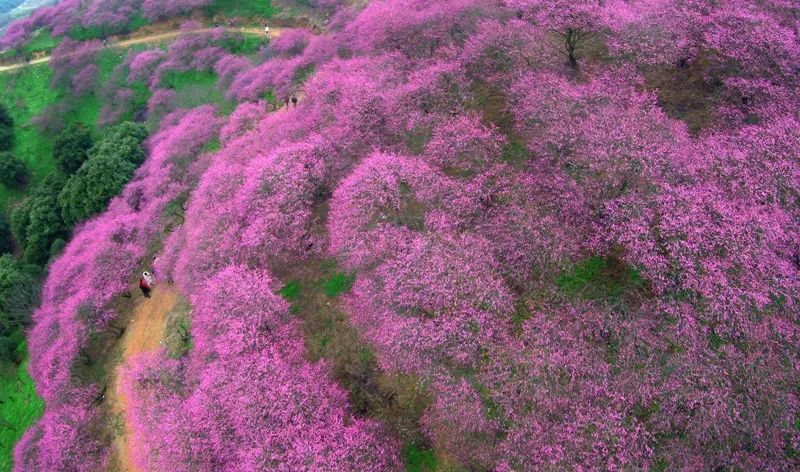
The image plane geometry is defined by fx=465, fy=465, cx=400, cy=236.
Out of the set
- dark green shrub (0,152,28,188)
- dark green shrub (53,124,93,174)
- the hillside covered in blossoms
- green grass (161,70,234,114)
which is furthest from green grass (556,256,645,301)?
dark green shrub (0,152,28,188)

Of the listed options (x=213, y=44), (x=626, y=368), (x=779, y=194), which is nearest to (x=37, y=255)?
(x=213, y=44)

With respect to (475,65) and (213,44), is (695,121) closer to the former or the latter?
(475,65)

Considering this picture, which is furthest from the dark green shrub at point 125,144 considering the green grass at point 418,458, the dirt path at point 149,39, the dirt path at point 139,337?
the green grass at point 418,458

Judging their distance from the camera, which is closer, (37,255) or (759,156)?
(759,156)

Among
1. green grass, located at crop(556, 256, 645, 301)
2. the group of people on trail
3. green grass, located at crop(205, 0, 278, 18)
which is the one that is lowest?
the group of people on trail

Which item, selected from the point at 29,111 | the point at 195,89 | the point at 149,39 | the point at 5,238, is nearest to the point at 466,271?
the point at 195,89

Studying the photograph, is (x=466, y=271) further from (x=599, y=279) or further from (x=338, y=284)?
(x=338, y=284)

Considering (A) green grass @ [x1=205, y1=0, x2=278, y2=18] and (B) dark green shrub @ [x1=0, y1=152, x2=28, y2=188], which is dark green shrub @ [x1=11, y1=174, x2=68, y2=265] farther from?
(A) green grass @ [x1=205, y1=0, x2=278, y2=18]

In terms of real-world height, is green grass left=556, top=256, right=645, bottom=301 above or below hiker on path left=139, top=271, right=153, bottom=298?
above
